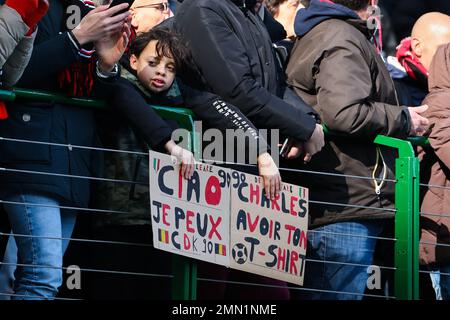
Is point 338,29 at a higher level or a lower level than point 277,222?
higher

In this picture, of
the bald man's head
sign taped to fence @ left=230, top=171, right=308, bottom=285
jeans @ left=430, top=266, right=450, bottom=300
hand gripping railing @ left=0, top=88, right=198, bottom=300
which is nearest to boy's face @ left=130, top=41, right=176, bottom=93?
hand gripping railing @ left=0, top=88, right=198, bottom=300

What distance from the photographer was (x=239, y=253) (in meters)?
6.31

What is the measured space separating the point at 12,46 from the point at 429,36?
3.28 meters

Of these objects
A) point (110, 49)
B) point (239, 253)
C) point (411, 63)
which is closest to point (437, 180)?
point (411, 63)

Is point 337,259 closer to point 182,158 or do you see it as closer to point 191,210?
point 191,210

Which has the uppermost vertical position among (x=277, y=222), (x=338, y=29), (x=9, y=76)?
(x=338, y=29)

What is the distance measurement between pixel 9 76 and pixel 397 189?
2.19 m

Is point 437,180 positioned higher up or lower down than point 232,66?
lower down

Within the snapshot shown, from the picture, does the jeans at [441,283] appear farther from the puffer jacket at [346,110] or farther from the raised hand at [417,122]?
the raised hand at [417,122]

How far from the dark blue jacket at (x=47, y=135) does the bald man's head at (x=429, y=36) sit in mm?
2751

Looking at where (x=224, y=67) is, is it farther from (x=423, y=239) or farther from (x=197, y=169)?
(x=423, y=239)

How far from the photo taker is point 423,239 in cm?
729

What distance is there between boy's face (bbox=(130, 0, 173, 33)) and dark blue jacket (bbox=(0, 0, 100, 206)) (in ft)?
3.38
